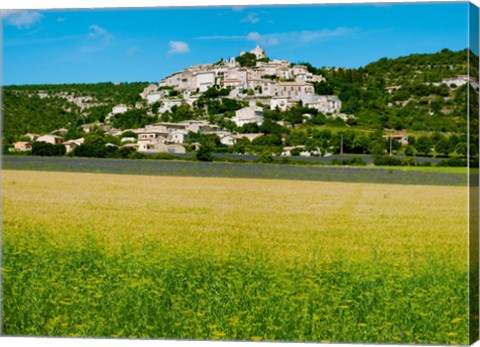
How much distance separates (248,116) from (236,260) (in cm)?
103

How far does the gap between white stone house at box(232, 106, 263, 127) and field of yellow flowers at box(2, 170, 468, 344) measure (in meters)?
0.42

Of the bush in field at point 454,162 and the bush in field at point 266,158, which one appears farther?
the bush in field at point 266,158

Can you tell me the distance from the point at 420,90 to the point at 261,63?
1.07 metres

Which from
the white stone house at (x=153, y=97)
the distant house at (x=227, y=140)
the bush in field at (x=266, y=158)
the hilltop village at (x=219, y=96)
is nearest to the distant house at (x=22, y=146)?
the hilltop village at (x=219, y=96)

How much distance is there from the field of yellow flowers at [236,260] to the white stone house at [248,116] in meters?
0.42

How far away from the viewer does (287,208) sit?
20.3 feet

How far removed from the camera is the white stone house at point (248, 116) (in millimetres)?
5998

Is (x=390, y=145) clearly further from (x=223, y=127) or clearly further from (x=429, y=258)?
(x=223, y=127)

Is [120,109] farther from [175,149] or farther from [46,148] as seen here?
[46,148]

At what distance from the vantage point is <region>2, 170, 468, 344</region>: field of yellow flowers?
5438 millimetres

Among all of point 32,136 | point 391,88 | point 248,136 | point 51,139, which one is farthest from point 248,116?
point 32,136

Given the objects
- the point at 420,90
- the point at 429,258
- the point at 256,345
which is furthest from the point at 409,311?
the point at 420,90

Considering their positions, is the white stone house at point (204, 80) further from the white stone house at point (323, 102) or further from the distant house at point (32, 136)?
the distant house at point (32, 136)

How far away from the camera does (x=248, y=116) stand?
6039 millimetres
